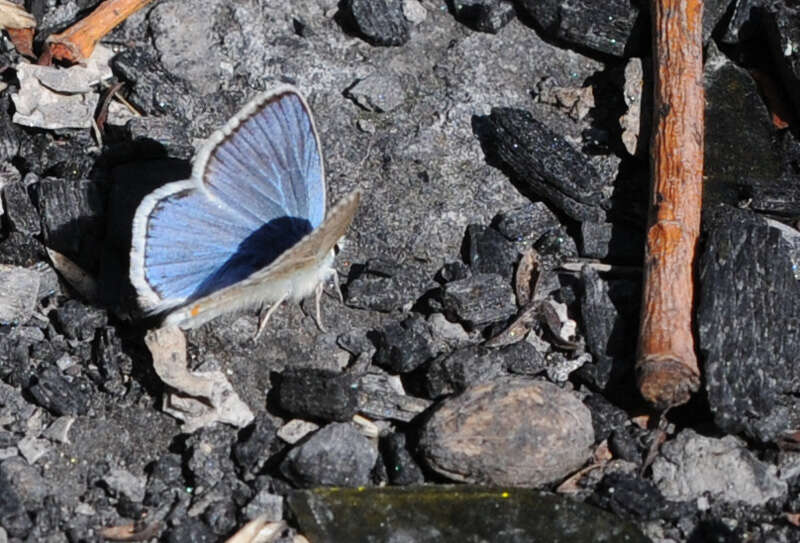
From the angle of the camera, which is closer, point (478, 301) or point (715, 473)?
point (715, 473)

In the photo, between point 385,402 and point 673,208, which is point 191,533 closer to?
point 385,402

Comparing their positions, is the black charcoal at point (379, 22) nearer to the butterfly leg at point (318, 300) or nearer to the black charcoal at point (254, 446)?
the butterfly leg at point (318, 300)

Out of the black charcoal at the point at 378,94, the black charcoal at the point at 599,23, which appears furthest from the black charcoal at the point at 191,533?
the black charcoal at the point at 599,23

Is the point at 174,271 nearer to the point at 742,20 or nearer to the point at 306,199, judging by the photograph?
the point at 306,199

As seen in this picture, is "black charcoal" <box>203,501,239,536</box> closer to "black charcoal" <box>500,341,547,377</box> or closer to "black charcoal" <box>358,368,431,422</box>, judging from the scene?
"black charcoal" <box>358,368,431,422</box>

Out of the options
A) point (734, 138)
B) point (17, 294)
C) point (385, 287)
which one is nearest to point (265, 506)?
point (385, 287)

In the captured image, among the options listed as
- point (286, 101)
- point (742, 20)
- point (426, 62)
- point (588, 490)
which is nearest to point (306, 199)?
point (286, 101)
